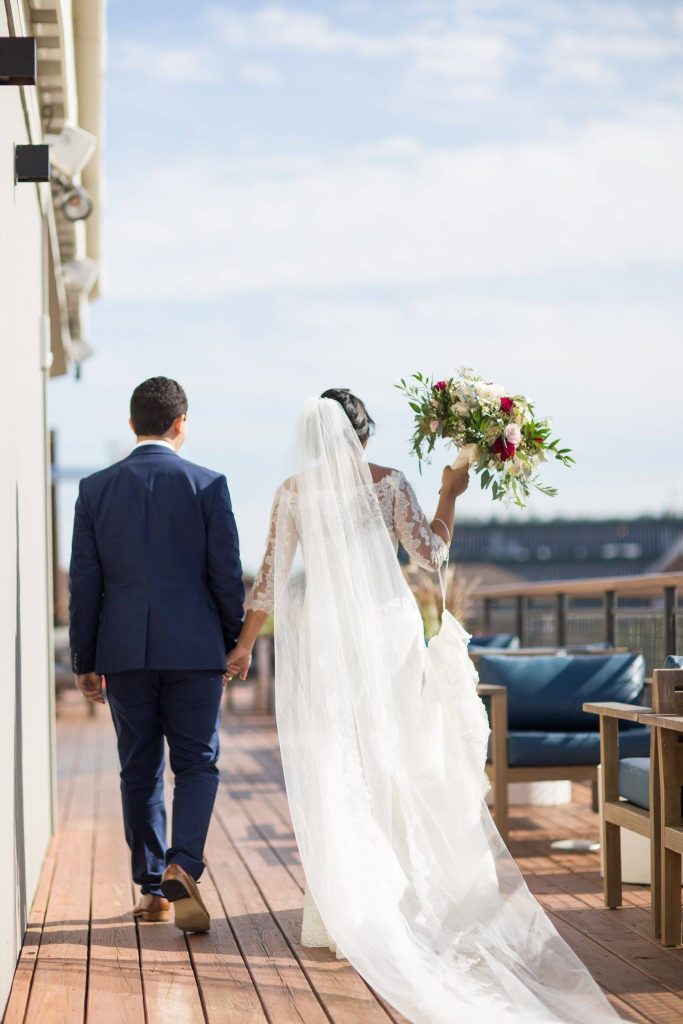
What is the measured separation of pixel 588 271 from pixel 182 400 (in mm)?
34087

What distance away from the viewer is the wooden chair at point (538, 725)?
195 inches

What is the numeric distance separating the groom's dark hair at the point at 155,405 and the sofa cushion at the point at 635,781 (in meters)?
1.78

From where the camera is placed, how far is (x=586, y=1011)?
280 centimetres

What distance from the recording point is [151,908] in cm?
393

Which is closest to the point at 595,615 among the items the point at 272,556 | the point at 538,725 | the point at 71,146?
the point at 538,725

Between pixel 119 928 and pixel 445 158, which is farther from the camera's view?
pixel 445 158

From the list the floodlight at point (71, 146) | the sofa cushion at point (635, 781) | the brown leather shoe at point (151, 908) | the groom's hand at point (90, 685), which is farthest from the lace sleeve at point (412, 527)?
the floodlight at point (71, 146)

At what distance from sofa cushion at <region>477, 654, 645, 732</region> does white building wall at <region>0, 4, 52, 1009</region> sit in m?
1.93

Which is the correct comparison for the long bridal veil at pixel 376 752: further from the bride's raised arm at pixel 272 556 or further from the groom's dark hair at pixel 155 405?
the groom's dark hair at pixel 155 405

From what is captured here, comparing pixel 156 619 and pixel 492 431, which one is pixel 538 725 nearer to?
pixel 492 431

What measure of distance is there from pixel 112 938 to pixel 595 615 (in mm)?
4307

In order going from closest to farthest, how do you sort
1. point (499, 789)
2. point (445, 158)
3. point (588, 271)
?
point (499, 789) → point (445, 158) → point (588, 271)

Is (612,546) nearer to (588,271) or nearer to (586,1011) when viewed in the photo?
(588,271)

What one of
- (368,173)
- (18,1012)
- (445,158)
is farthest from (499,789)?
(368,173)
